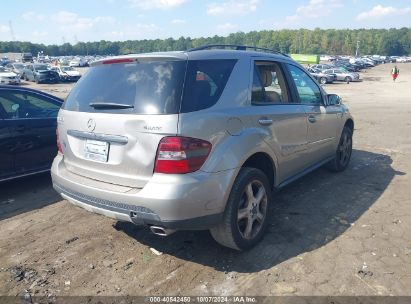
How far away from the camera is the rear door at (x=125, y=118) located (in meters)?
2.94

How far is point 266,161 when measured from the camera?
3.89m

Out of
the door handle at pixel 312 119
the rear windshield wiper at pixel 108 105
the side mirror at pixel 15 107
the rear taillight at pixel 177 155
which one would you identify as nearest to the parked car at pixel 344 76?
the door handle at pixel 312 119

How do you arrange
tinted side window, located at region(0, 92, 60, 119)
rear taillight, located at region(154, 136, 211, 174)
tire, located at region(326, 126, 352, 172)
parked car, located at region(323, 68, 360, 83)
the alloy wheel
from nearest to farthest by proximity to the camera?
rear taillight, located at region(154, 136, 211, 174) → the alloy wheel → tinted side window, located at region(0, 92, 60, 119) → tire, located at region(326, 126, 352, 172) → parked car, located at region(323, 68, 360, 83)

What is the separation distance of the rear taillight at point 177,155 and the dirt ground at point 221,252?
1008mm

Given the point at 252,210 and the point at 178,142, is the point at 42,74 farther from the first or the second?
the point at 178,142

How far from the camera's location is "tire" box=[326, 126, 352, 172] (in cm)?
598

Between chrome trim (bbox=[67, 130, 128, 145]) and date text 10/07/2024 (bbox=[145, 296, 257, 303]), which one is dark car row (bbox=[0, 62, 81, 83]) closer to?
chrome trim (bbox=[67, 130, 128, 145])

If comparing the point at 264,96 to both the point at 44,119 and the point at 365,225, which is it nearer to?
the point at 365,225

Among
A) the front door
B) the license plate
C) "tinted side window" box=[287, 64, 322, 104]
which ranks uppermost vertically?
"tinted side window" box=[287, 64, 322, 104]

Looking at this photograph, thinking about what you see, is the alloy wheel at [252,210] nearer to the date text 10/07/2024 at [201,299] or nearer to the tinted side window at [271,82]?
the date text 10/07/2024 at [201,299]

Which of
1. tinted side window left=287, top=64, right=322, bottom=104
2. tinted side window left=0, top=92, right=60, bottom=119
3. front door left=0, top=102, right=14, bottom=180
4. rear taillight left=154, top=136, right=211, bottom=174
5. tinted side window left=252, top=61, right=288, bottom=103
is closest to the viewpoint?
rear taillight left=154, top=136, right=211, bottom=174

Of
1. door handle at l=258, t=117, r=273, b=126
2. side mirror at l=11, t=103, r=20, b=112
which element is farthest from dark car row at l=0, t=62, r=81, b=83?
door handle at l=258, t=117, r=273, b=126

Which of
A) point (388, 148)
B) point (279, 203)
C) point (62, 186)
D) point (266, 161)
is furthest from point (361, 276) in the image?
point (388, 148)

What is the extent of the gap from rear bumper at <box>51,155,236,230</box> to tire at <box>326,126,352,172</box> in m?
3.36
